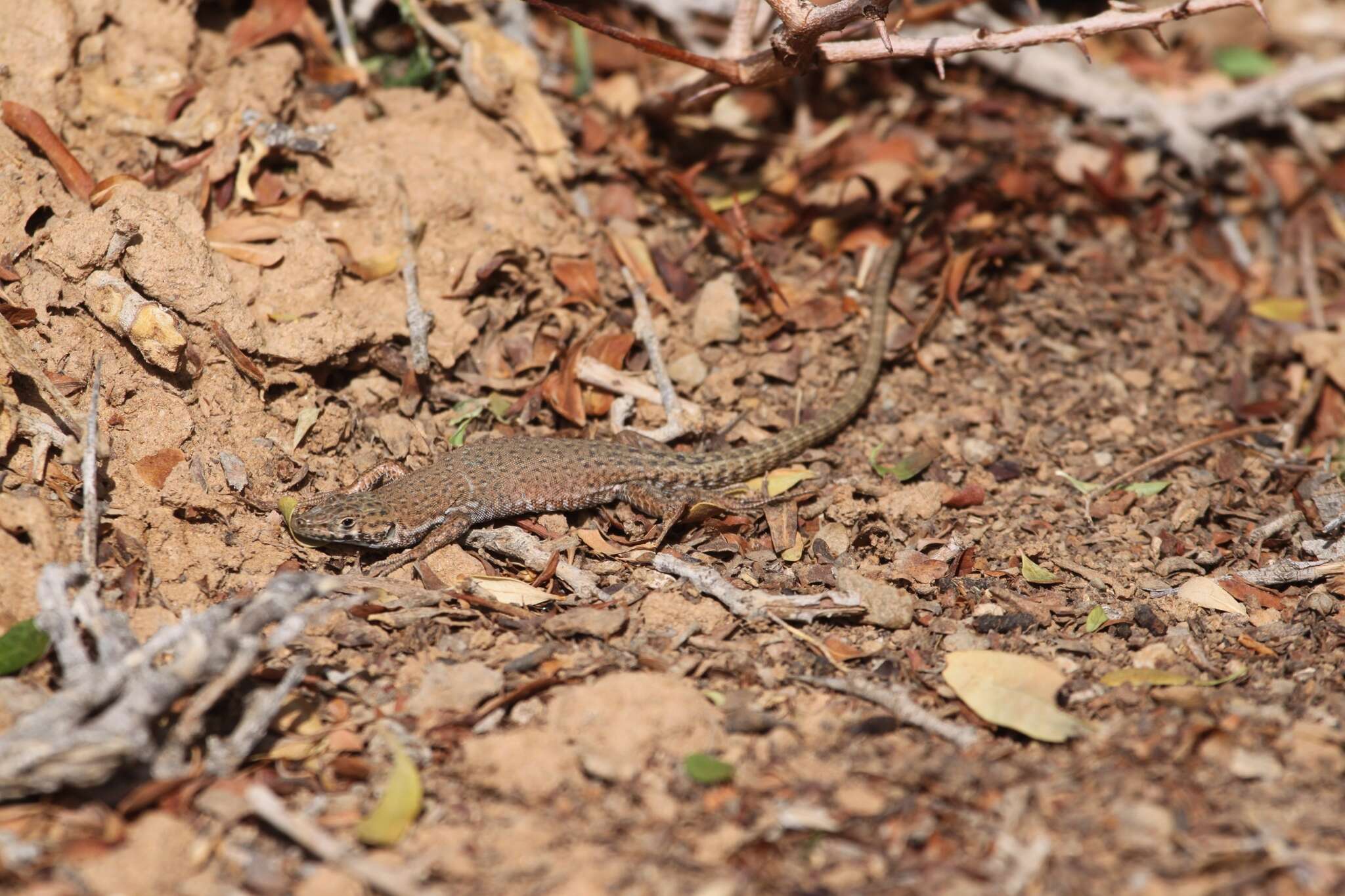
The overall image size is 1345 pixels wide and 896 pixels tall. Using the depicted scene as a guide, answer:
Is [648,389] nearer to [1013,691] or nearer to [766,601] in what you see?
[766,601]

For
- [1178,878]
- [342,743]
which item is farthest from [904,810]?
[342,743]

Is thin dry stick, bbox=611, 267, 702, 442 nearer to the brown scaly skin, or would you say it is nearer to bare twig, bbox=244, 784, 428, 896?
the brown scaly skin

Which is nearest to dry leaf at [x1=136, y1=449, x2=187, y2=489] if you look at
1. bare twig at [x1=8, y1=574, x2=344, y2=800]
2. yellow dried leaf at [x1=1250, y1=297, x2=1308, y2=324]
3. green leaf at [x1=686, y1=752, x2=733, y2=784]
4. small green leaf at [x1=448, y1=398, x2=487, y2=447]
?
bare twig at [x1=8, y1=574, x2=344, y2=800]

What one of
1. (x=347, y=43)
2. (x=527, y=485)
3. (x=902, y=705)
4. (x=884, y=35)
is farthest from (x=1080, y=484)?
(x=347, y=43)

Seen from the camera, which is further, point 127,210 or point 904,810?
point 127,210

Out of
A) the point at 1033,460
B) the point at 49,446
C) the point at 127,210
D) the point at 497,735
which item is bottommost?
the point at 1033,460

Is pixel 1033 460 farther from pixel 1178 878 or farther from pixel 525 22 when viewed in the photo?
pixel 525 22
